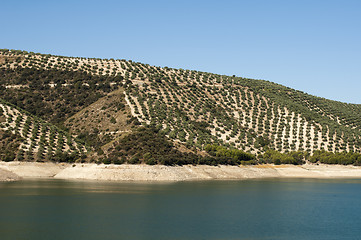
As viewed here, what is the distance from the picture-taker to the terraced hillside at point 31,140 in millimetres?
110875

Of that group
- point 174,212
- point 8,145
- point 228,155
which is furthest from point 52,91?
point 174,212

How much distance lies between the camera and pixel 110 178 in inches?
3890

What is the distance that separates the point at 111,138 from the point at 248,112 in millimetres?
62649

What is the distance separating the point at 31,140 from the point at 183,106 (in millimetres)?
56083

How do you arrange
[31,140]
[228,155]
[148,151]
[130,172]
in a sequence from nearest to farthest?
[130,172], [148,151], [31,140], [228,155]

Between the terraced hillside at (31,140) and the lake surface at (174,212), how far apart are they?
2613 centimetres

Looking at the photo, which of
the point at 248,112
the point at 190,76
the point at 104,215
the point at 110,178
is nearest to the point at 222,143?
the point at 248,112

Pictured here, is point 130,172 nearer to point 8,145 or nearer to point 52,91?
point 8,145

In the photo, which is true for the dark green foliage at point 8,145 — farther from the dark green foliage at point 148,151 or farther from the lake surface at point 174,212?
the lake surface at point 174,212

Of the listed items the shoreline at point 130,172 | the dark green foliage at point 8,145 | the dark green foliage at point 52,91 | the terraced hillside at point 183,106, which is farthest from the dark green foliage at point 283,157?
the dark green foliage at point 8,145

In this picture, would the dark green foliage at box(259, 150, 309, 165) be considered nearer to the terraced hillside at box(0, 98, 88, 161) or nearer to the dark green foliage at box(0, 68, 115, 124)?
the terraced hillside at box(0, 98, 88, 161)

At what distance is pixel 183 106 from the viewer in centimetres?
15625

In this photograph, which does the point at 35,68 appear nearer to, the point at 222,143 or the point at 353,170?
the point at 222,143

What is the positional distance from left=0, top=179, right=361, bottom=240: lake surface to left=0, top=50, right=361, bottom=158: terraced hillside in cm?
4870
